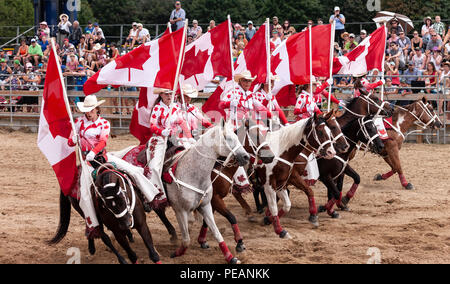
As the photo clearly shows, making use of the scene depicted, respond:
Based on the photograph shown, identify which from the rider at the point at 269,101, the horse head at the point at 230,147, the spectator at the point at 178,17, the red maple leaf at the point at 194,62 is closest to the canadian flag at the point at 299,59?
the rider at the point at 269,101

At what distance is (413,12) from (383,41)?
2143 cm

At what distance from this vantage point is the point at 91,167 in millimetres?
8438

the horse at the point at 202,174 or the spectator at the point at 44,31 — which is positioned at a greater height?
the spectator at the point at 44,31

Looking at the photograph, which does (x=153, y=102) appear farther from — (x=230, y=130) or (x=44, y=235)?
(x=44, y=235)

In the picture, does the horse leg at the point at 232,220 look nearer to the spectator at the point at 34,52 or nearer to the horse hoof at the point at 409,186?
the horse hoof at the point at 409,186

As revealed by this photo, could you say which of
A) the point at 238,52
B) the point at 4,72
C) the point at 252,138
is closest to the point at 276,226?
the point at 252,138

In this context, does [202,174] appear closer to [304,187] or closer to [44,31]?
[304,187]

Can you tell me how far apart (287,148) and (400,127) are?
16.1ft

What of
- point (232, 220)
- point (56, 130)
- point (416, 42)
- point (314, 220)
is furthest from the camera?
point (416, 42)

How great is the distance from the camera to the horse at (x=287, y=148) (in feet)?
31.3

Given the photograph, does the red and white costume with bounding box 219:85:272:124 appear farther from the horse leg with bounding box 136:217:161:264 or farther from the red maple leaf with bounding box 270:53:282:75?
the horse leg with bounding box 136:217:161:264

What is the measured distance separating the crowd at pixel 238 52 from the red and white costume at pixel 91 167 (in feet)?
32.1

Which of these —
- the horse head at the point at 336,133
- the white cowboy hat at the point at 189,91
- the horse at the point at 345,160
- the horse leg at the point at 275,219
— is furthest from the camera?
the horse at the point at 345,160
